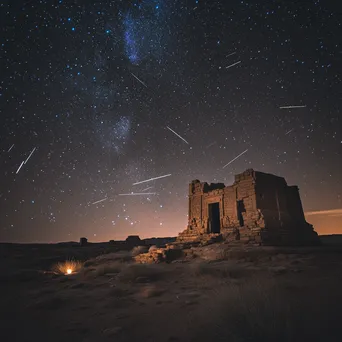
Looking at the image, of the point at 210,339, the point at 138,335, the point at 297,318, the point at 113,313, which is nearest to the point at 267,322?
the point at 297,318

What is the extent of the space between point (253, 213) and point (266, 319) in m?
12.6

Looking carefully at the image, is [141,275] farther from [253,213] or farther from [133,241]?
[133,241]

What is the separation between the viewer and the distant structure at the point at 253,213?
14.3 metres

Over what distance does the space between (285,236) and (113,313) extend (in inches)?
520

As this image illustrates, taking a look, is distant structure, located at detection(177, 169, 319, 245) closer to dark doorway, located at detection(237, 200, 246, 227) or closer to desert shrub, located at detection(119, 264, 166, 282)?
dark doorway, located at detection(237, 200, 246, 227)

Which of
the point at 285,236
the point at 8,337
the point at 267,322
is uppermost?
the point at 285,236

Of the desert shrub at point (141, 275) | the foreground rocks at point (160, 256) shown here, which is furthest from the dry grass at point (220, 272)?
the foreground rocks at point (160, 256)

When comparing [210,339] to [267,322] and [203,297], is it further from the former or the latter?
[203,297]

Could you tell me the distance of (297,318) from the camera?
3221 mm

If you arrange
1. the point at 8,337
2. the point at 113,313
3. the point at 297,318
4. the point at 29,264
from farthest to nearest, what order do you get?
the point at 29,264 < the point at 113,313 < the point at 8,337 < the point at 297,318

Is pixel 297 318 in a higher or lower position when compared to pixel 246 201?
lower

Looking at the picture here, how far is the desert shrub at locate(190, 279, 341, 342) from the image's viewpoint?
9.42 feet

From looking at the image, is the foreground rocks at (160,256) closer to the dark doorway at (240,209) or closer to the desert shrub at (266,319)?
the dark doorway at (240,209)

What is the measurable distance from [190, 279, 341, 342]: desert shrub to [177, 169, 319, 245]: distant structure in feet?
32.5
